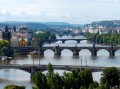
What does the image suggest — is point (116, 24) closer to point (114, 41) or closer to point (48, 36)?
point (48, 36)

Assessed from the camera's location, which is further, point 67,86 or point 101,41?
point 101,41

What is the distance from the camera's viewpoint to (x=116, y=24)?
171000 mm

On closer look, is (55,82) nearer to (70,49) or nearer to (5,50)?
(5,50)

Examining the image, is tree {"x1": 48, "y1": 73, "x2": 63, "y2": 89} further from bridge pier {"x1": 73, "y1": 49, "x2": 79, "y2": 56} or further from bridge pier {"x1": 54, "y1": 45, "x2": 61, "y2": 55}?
bridge pier {"x1": 54, "y1": 45, "x2": 61, "y2": 55}

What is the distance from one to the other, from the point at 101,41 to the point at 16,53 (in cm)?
2598

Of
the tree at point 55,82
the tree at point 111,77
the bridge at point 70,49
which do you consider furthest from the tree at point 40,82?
the bridge at point 70,49

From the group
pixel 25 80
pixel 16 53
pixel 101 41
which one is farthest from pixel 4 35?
pixel 25 80

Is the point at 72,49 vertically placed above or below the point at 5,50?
below

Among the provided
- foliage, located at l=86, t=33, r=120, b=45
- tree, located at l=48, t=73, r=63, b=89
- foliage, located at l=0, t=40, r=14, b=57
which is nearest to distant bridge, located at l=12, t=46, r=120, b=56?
foliage, located at l=0, t=40, r=14, b=57

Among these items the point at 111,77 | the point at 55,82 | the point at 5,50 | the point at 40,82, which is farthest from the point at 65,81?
the point at 5,50

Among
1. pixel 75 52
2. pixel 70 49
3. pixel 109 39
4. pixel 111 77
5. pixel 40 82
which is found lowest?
pixel 109 39

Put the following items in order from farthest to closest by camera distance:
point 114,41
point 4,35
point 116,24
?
point 116,24 → point 114,41 → point 4,35

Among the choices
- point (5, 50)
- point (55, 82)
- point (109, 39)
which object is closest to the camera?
point (55, 82)

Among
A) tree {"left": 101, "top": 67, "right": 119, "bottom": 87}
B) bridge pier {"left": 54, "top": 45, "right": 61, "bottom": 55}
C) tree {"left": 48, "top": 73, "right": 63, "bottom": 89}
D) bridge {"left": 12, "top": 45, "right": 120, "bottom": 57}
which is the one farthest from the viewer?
bridge pier {"left": 54, "top": 45, "right": 61, "bottom": 55}
